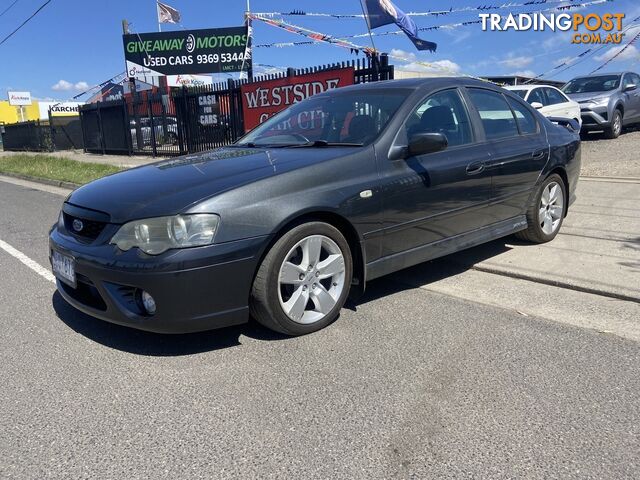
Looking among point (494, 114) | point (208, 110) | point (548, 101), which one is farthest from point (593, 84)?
point (494, 114)

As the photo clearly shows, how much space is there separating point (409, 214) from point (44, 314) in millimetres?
2767

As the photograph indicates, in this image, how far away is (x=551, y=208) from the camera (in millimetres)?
5492

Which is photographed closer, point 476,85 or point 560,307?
point 560,307

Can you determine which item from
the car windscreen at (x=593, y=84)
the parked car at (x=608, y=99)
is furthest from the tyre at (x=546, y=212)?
the car windscreen at (x=593, y=84)

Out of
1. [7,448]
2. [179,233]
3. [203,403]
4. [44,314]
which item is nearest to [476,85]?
[179,233]

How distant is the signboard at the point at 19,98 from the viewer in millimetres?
53812

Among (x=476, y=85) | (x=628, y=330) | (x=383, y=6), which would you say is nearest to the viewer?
(x=628, y=330)

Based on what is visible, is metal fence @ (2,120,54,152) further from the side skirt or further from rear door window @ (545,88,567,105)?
the side skirt

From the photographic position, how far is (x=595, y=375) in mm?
2971

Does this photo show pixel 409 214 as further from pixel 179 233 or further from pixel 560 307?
pixel 179 233

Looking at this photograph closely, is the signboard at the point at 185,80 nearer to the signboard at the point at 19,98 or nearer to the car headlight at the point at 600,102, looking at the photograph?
the signboard at the point at 19,98

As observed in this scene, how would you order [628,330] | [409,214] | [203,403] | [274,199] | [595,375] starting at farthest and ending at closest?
[409,214]
[628,330]
[274,199]
[595,375]
[203,403]

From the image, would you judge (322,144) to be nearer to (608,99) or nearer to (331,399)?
(331,399)

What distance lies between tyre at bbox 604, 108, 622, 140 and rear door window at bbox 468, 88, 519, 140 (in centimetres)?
963
